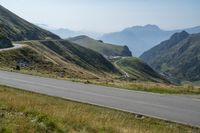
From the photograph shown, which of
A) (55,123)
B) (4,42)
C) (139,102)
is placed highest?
(4,42)

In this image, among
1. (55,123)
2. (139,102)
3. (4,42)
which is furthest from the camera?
(4,42)

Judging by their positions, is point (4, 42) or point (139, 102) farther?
point (4, 42)

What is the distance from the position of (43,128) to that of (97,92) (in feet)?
59.5

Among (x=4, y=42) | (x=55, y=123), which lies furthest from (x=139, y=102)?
(x=4, y=42)

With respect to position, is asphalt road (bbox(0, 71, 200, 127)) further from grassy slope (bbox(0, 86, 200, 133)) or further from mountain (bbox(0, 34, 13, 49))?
mountain (bbox(0, 34, 13, 49))

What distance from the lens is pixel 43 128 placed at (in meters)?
9.93

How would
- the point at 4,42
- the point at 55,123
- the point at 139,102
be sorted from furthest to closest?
the point at 4,42 → the point at 139,102 → the point at 55,123

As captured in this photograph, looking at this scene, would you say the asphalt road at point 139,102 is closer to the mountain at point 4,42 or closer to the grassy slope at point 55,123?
the grassy slope at point 55,123

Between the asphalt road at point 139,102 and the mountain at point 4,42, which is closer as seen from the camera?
the asphalt road at point 139,102

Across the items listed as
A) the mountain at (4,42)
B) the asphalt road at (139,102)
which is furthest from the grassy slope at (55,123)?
the mountain at (4,42)

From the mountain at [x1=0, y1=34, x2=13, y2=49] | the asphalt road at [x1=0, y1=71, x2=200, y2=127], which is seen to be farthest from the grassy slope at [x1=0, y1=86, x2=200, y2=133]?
the mountain at [x1=0, y1=34, x2=13, y2=49]

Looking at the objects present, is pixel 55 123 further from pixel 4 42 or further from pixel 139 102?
pixel 4 42

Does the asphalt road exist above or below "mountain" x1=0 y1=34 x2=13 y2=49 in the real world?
below

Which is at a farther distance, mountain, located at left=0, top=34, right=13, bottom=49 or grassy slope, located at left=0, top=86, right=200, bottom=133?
mountain, located at left=0, top=34, right=13, bottom=49
